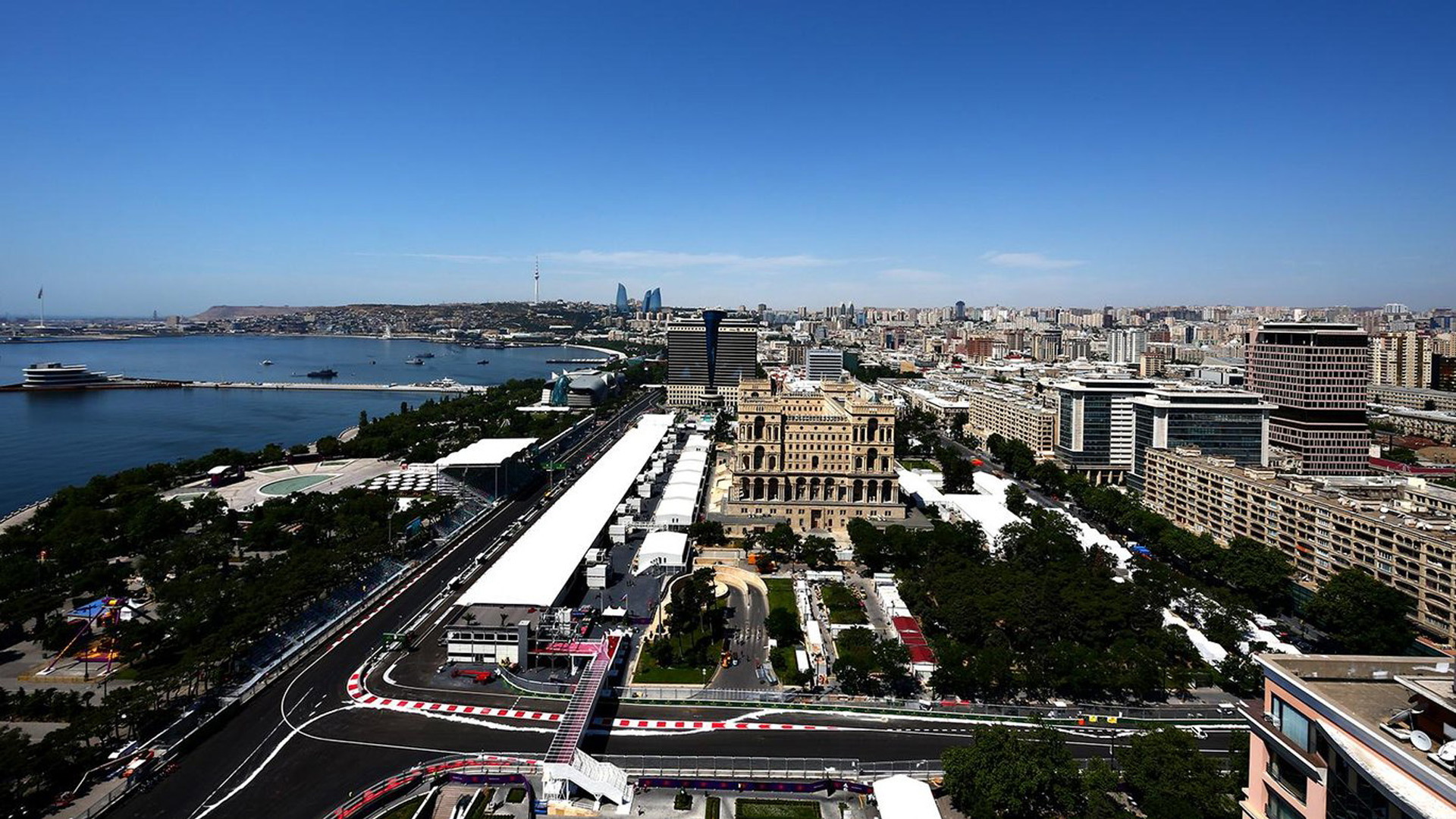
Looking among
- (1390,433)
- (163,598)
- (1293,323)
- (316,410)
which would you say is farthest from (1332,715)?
(316,410)

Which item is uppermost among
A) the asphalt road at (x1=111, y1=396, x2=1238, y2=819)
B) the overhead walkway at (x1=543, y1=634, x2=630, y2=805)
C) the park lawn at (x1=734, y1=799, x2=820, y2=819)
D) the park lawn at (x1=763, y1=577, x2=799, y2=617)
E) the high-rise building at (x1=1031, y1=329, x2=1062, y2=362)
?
the high-rise building at (x1=1031, y1=329, x2=1062, y2=362)

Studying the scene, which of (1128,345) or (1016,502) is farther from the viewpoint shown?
(1128,345)

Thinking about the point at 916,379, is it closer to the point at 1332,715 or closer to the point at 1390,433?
the point at 1390,433

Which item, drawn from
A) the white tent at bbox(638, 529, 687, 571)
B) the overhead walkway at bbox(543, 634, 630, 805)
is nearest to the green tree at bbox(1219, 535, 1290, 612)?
the white tent at bbox(638, 529, 687, 571)

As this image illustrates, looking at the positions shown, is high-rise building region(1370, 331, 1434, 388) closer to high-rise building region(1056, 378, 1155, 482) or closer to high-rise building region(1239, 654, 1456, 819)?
high-rise building region(1056, 378, 1155, 482)

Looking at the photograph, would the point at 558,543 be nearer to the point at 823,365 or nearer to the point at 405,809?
the point at 405,809

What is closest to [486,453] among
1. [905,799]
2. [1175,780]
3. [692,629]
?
[692,629]

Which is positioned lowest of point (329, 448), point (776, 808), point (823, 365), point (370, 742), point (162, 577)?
point (776, 808)
